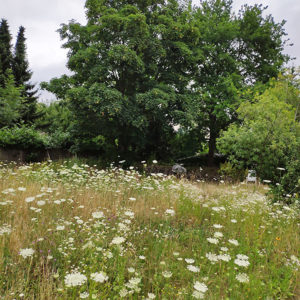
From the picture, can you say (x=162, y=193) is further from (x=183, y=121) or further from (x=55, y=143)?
(x=55, y=143)

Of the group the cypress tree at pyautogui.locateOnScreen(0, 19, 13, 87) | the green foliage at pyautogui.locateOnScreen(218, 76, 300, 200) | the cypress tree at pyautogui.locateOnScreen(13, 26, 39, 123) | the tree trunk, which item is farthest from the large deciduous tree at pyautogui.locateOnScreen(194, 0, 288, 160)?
the cypress tree at pyautogui.locateOnScreen(0, 19, 13, 87)

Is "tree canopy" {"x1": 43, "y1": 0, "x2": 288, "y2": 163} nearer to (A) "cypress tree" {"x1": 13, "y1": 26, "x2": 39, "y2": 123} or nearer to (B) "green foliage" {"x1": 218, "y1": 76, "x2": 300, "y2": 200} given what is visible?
(B) "green foliage" {"x1": 218, "y1": 76, "x2": 300, "y2": 200}

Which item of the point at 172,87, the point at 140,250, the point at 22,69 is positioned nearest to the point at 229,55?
the point at 172,87

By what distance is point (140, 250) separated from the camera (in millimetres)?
2895

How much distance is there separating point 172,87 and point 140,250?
39.0ft

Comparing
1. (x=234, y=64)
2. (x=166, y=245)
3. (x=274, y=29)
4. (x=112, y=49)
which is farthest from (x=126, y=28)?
(x=274, y=29)

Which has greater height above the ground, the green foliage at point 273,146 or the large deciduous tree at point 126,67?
the large deciduous tree at point 126,67

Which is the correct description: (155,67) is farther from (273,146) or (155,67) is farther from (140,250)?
(140,250)

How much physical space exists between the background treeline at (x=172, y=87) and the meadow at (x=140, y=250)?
2913 millimetres

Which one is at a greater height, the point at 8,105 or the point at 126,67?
the point at 126,67

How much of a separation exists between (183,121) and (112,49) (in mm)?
5232

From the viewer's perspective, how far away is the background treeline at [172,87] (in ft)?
27.9

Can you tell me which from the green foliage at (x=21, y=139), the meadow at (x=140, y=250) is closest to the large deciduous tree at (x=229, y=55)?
the green foliage at (x=21, y=139)

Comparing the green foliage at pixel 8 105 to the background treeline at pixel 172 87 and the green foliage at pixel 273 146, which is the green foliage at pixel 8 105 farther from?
the green foliage at pixel 273 146
